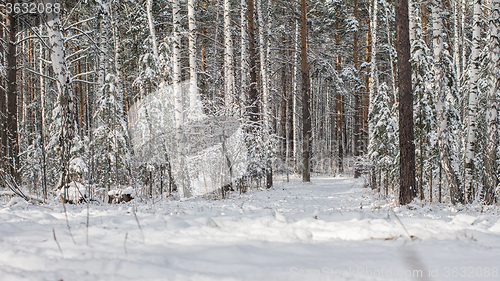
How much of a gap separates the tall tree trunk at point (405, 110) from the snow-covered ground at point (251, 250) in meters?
3.59

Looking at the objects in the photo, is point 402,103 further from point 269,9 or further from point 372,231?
point 269,9

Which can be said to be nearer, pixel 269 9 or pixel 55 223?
pixel 55 223

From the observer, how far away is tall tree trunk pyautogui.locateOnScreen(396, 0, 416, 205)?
708cm

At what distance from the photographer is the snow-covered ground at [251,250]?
84.3 inches

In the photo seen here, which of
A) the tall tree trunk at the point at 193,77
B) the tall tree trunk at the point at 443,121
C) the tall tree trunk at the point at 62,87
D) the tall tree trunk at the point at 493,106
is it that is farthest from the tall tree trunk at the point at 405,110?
the tall tree trunk at the point at 62,87

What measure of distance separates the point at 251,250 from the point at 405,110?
615 centimetres

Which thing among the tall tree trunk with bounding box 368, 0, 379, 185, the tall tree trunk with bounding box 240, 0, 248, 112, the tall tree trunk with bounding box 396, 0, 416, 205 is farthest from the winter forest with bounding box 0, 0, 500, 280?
the tall tree trunk with bounding box 368, 0, 379, 185

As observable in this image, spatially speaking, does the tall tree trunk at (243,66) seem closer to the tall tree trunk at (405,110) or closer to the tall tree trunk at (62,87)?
the tall tree trunk at (405,110)

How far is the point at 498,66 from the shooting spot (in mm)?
7586

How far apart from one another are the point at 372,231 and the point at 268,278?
152 cm

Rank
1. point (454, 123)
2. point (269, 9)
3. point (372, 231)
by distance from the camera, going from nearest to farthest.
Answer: point (372, 231), point (454, 123), point (269, 9)

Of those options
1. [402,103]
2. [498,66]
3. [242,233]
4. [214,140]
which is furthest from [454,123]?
[242,233]

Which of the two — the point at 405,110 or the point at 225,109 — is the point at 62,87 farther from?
the point at 405,110

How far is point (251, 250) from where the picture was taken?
2.58 meters
